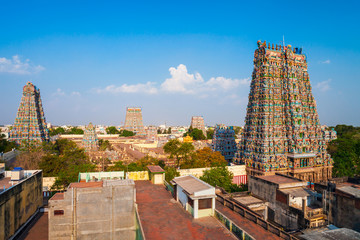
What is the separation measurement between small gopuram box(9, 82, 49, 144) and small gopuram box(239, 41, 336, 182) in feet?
138

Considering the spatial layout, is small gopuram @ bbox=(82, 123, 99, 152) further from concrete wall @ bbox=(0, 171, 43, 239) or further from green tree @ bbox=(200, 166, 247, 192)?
concrete wall @ bbox=(0, 171, 43, 239)

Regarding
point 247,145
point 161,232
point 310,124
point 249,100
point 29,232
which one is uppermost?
point 249,100

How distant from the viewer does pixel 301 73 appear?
130 ft

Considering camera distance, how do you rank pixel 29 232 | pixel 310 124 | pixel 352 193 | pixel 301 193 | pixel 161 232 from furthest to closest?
pixel 310 124
pixel 301 193
pixel 352 193
pixel 29 232
pixel 161 232

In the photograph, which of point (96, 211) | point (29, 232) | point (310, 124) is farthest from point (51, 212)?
point (310, 124)

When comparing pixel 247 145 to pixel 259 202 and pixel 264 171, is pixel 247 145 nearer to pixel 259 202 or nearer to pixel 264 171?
pixel 264 171

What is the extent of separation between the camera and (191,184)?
17219 millimetres

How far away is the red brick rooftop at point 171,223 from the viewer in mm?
13320

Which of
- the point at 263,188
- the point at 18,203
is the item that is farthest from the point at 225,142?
the point at 18,203

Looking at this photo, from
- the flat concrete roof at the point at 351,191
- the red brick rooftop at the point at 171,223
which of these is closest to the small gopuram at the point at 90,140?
the red brick rooftop at the point at 171,223

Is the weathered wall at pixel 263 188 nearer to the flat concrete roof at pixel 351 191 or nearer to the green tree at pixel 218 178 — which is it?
the green tree at pixel 218 178

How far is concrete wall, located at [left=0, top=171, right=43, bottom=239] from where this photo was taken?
51.7 ft

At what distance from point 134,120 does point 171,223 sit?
109 metres

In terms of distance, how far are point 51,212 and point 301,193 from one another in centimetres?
2142
